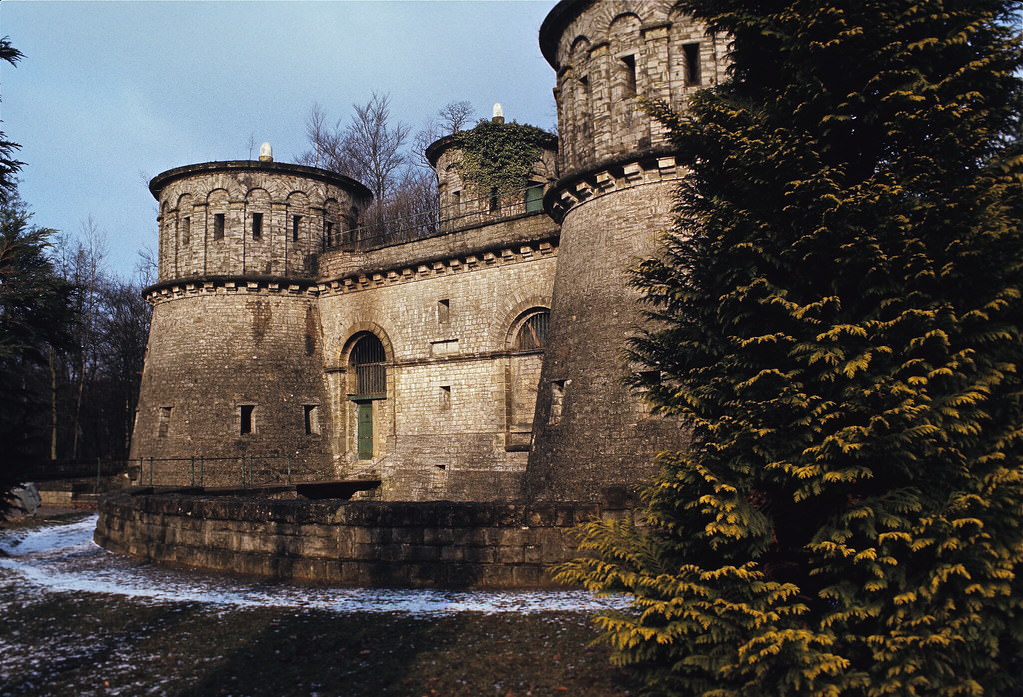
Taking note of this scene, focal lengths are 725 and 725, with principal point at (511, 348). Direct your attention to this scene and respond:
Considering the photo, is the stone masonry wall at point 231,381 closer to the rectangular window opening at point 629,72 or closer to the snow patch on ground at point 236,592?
the snow patch on ground at point 236,592

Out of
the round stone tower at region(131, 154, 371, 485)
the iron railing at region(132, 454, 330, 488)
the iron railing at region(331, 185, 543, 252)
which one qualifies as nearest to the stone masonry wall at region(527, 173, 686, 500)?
the iron railing at region(331, 185, 543, 252)

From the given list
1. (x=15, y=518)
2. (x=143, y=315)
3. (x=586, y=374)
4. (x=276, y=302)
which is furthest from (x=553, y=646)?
(x=143, y=315)

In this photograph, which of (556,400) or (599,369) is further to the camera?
(556,400)

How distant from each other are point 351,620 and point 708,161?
18.6ft

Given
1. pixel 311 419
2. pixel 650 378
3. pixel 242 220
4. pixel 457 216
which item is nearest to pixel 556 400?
pixel 650 378

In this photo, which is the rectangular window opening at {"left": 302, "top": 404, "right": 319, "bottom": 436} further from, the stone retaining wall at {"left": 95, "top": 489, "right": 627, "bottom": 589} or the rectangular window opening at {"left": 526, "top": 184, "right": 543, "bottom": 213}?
the stone retaining wall at {"left": 95, "top": 489, "right": 627, "bottom": 589}

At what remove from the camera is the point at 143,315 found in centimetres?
3866

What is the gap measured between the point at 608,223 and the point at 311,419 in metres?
13.3

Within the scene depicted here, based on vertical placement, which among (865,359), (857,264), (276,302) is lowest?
(865,359)

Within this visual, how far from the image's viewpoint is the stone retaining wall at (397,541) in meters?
8.99

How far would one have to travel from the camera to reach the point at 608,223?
1326 centimetres

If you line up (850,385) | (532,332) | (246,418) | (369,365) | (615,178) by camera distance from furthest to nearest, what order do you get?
(369,365)
(246,418)
(532,332)
(615,178)
(850,385)

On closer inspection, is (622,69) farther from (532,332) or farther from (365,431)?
(365,431)

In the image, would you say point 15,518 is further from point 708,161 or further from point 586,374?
point 708,161
